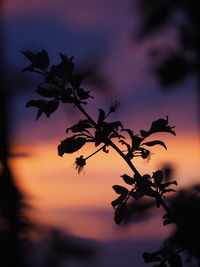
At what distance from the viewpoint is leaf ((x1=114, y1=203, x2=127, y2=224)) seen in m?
1.34

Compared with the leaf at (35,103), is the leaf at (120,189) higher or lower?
lower

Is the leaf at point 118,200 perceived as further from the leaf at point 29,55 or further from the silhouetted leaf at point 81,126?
the leaf at point 29,55

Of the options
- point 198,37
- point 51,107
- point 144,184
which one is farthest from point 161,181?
point 198,37

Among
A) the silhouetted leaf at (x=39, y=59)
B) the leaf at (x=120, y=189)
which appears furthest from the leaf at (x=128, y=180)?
the silhouetted leaf at (x=39, y=59)

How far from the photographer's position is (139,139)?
1427 mm

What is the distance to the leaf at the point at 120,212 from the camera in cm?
134

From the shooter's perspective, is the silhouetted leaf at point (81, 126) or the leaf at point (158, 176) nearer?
the silhouetted leaf at point (81, 126)

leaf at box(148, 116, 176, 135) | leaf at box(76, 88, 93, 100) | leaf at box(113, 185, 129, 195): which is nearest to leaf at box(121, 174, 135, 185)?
leaf at box(113, 185, 129, 195)

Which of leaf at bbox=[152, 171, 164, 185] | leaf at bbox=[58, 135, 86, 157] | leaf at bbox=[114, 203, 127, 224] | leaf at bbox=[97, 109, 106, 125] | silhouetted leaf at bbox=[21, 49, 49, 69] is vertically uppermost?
silhouetted leaf at bbox=[21, 49, 49, 69]

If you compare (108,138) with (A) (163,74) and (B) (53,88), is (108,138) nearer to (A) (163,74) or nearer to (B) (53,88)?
(B) (53,88)

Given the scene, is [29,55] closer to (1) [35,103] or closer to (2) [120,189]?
(1) [35,103]

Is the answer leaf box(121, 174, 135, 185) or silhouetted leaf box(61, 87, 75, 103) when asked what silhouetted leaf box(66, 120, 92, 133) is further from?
leaf box(121, 174, 135, 185)

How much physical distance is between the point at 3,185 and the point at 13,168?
0.21 metres

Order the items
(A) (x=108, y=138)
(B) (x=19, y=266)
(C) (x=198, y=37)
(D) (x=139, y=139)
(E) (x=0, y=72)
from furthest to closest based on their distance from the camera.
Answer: (C) (x=198, y=37) → (E) (x=0, y=72) → (B) (x=19, y=266) → (D) (x=139, y=139) → (A) (x=108, y=138)
